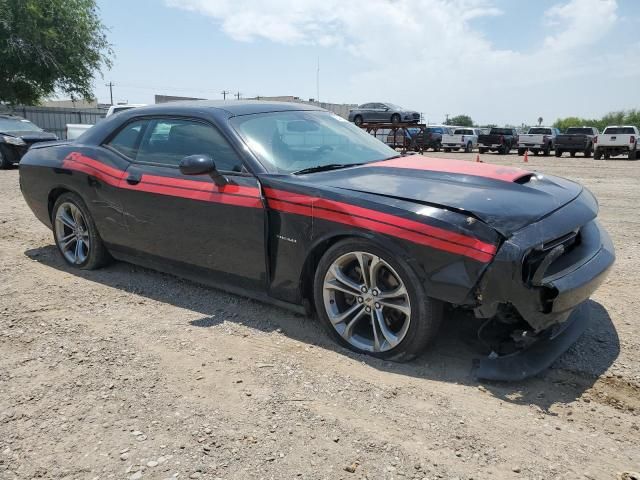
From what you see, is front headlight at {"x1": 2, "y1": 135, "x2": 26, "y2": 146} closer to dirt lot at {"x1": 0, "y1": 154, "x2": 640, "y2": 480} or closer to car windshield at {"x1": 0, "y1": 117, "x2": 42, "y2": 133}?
car windshield at {"x1": 0, "y1": 117, "x2": 42, "y2": 133}

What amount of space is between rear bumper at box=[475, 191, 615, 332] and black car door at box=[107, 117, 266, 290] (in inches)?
59.7

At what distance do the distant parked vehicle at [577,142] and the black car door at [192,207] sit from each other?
2699 centimetres

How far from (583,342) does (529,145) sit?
27.9 metres

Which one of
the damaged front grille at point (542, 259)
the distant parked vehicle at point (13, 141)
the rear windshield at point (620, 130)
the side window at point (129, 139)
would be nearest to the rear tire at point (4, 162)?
the distant parked vehicle at point (13, 141)

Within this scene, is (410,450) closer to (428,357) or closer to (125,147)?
(428,357)

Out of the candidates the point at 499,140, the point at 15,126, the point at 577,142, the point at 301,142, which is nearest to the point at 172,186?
the point at 301,142

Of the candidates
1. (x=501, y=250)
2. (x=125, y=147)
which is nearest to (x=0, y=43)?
(x=125, y=147)

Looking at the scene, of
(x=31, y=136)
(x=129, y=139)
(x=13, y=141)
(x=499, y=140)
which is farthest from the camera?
(x=499, y=140)

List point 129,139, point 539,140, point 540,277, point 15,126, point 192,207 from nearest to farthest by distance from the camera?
1. point 540,277
2. point 192,207
3. point 129,139
4. point 15,126
5. point 539,140

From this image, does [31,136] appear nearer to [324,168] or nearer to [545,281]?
[324,168]

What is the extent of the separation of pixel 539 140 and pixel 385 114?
29.2ft

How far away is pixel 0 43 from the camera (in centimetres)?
2281

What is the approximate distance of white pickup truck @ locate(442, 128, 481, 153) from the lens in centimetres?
3152

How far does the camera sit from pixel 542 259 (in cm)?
272
